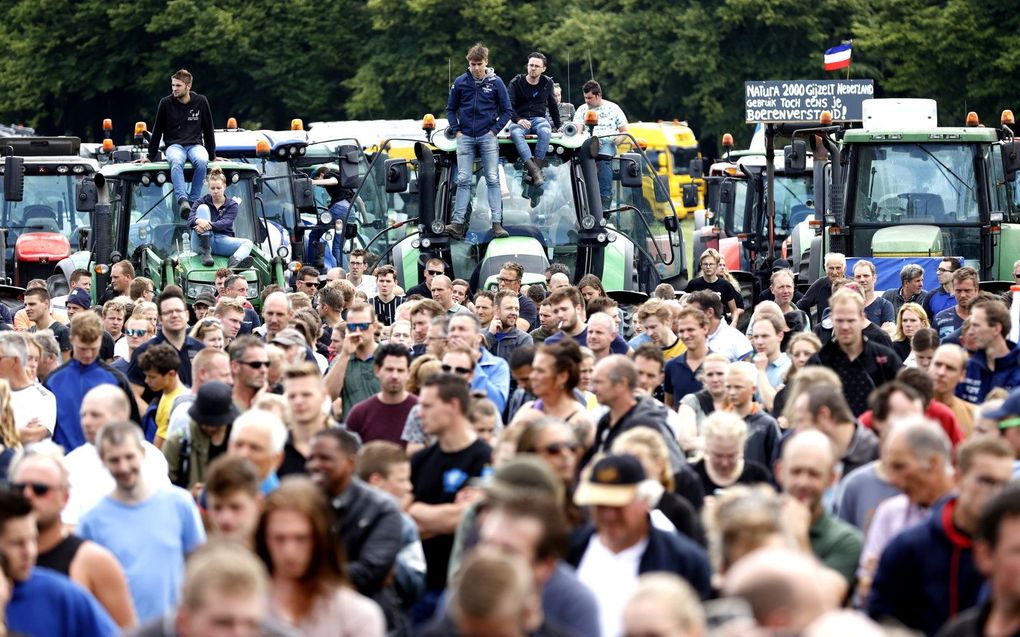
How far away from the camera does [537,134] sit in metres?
20.1

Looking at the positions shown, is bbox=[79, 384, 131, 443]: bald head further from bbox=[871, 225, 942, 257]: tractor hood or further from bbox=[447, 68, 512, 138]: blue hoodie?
bbox=[871, 225, 942, 257]: tractor hood

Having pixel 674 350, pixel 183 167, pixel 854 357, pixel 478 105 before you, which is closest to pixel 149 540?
pixel 854 357

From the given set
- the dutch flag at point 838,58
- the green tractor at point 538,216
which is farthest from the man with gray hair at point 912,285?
the dutch flag at point 838,58

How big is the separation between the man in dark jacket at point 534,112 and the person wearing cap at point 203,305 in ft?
Result: 11.0

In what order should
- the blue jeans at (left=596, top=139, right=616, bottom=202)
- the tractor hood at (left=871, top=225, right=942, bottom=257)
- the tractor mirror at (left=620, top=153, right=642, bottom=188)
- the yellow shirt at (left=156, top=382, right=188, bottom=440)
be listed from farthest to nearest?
1. the tractor hood at (left=871, top=225, right=942, bottom=257)
2. the blue jeans at (left=596, top=139, right=616, bottom=202)
3. the tractor mirror at (left=620, top=153, right=642, bottom=188)
4. the yellow shirt at (left=156, top=382, right=188, bottom=440)

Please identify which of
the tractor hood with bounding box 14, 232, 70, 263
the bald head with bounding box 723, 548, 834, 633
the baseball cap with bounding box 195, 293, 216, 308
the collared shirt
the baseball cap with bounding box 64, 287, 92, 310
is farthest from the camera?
the tractor hood with bounding box 14, 232, 70, 263

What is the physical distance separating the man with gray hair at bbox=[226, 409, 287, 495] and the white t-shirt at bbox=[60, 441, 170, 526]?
66cm

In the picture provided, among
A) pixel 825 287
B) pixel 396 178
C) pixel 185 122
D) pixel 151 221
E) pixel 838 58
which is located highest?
pixel 838 58

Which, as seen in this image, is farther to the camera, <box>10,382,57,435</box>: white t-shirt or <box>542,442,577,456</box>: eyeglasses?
<box>10,382,57,435</box>: white t-shirt

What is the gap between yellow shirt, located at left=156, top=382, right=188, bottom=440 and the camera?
11.3 metres

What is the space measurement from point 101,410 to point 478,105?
10508mm

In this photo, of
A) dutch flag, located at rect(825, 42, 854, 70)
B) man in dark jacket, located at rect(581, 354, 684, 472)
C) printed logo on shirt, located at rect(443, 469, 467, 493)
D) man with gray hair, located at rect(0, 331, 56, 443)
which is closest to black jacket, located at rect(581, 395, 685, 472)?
man in dark jacket, located at rect(581, 354, 684, 472)

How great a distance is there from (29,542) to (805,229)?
20.2m

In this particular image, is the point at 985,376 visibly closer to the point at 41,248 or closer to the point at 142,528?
the point at 142,528
